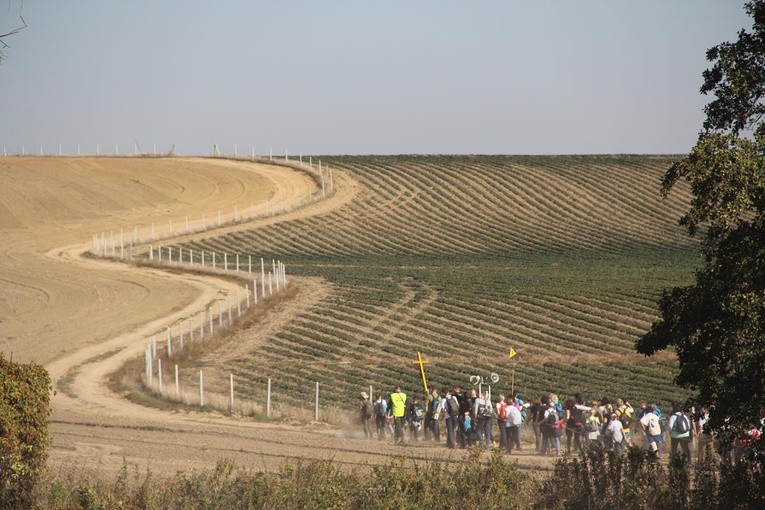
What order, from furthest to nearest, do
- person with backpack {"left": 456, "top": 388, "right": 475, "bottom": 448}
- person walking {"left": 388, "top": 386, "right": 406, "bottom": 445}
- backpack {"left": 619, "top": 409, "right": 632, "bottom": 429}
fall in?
1. person walking {"left": 388, "top": 386, "right": 406, "bottom": 445}
2. person with backpack {"left": 456, "top": 388, "right": 475, "bottom": 448}
3. backpack {"left": 619, "top": 409, "right": 632, "bottom": 429}

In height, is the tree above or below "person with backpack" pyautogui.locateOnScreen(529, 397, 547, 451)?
above

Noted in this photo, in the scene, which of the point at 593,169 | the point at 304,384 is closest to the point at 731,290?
the point at 304,384

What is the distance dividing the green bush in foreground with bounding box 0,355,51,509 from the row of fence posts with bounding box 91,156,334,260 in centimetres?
4822

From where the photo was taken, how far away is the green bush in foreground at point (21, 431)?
58.6ft

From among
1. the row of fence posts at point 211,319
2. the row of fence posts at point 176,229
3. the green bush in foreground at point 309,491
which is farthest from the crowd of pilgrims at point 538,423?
the row of fence posts at point 176,229

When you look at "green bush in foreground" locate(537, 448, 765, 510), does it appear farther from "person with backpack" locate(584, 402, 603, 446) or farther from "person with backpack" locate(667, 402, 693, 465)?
"person with backpack" locate(584, 402, 603, 446)

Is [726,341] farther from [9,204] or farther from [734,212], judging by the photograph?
[9,204]

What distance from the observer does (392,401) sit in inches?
1115

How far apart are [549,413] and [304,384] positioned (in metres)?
12.2

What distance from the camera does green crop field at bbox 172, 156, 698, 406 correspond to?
39562 mm

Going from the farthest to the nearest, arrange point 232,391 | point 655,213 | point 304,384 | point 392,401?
point 655,213 → point 304,384 → point 232,391 → point 392,401

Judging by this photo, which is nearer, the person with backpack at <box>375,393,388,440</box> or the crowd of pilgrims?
the crowd of pilgrims

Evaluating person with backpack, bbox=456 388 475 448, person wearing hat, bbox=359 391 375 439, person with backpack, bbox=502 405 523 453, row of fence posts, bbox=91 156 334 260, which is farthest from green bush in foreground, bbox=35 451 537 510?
row of fence posts, bbox=91 156 334 260

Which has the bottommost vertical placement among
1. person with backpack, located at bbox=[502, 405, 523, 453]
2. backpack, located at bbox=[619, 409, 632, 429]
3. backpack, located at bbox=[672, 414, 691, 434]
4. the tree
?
person with backpack, located at bbox=[502, 405, 523, 453]
